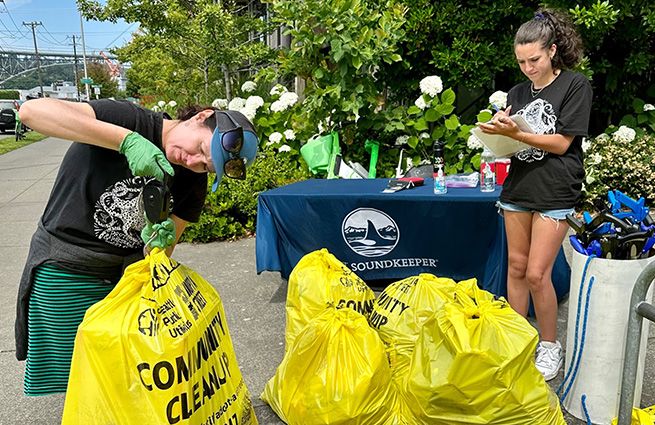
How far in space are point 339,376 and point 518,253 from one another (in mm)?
1233

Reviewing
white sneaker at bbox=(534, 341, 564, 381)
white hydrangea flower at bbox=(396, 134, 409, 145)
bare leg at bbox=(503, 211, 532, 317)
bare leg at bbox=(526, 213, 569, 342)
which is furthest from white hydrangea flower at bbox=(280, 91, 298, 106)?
white sneaker at bbox=(534, 341, 564, 381)

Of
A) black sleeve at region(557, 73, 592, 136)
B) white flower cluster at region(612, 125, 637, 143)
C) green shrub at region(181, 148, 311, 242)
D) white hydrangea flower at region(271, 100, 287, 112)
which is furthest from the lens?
A: white hydrangea flower at region(271, 100, 287, 112)

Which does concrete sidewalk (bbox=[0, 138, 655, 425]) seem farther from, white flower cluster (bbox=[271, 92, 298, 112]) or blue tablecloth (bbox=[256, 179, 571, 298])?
white flower cluster (bbox=[271, 92, 298, 112])

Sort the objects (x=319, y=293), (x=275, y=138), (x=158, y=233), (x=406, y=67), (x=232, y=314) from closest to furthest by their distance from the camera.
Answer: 1. (x=158, y=233)
2. (x=319, y=293)
3. (x=232, y=314)
4. (x=406, y=67)
5. (x=275, y=138)

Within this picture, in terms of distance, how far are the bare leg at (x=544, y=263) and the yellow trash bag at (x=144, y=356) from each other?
66.3 inches

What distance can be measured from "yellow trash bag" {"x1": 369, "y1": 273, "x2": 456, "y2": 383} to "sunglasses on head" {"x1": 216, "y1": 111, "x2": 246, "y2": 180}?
118 cm

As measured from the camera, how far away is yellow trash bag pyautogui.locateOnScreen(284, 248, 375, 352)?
2.64 m

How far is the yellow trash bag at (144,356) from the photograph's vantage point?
152cm

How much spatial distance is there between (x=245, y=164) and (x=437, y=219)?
191 centimetres

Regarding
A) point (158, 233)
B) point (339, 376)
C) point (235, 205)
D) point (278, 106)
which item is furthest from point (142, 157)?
point (278, 106)

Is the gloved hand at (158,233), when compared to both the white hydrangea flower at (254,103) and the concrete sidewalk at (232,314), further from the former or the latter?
the white hydrangea flower at (254,103)

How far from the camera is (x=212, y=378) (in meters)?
1.71

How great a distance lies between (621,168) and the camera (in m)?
5.45

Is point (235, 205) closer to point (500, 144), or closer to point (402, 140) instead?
point (402, 140)
